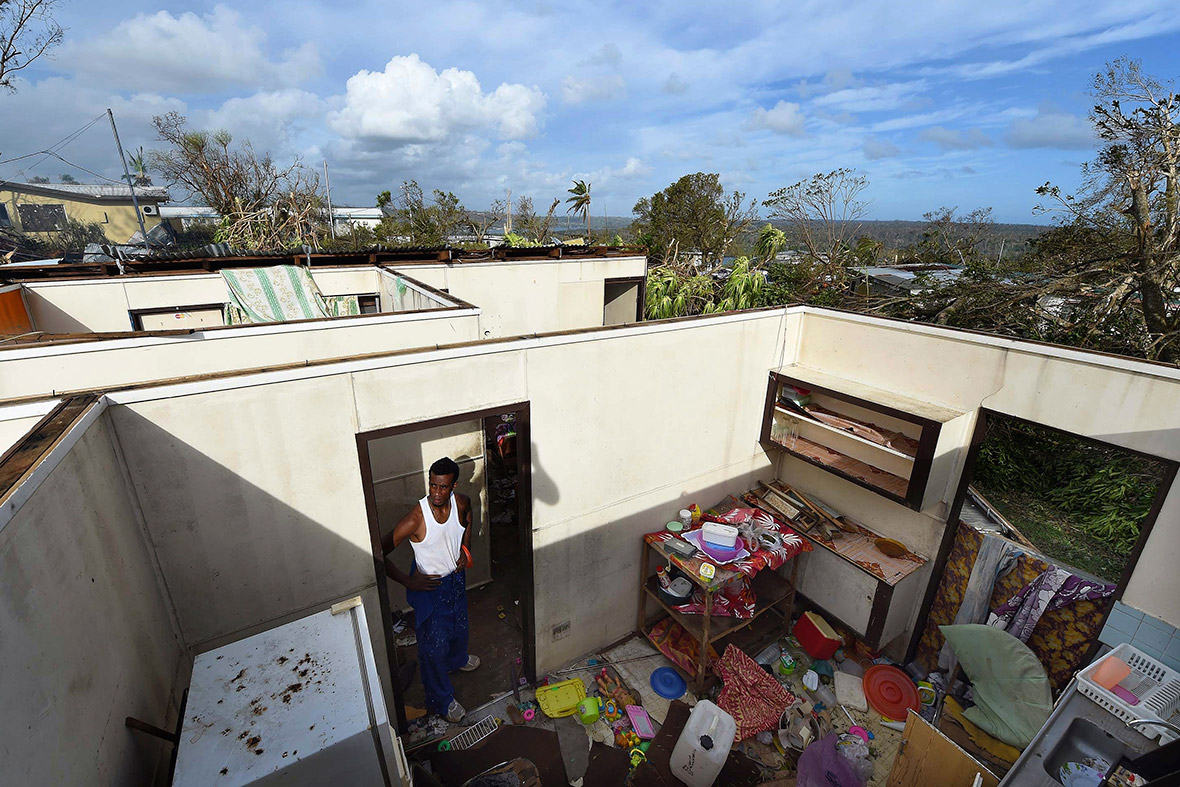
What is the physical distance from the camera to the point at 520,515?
411 cm

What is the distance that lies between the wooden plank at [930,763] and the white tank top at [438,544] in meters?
3.37

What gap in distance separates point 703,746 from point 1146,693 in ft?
8.85

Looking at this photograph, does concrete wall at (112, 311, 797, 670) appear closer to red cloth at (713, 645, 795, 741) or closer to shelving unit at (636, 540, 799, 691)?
shelving unit at (636, 540, 799, 691)

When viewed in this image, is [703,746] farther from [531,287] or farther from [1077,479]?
[1077,479]

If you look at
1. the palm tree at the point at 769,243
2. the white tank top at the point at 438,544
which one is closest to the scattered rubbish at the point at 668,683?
the white tank top at the point at 438,544

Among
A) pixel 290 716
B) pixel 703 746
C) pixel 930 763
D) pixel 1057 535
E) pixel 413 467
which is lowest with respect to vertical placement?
pixel 1057 535

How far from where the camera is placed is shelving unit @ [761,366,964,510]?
4.24 meters

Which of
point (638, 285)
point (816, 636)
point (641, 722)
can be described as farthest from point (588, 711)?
point (638, 285)

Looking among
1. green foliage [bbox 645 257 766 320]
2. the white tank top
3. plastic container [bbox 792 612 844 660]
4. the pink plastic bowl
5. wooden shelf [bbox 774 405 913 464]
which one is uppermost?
green foliage [bbox 645 257 766 320]

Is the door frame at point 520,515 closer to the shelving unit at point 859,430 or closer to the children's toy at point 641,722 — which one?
the children's toy at point 641,722

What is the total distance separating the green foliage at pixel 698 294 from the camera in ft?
38.0

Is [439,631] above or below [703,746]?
above

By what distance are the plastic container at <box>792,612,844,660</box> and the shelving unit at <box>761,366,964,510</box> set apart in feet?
4.91

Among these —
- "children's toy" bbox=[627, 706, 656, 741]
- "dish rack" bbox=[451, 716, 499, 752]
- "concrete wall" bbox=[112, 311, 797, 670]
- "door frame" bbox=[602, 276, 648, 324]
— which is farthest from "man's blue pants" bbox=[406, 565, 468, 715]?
"door frame" bbox=[602, 276, 648, 324]
